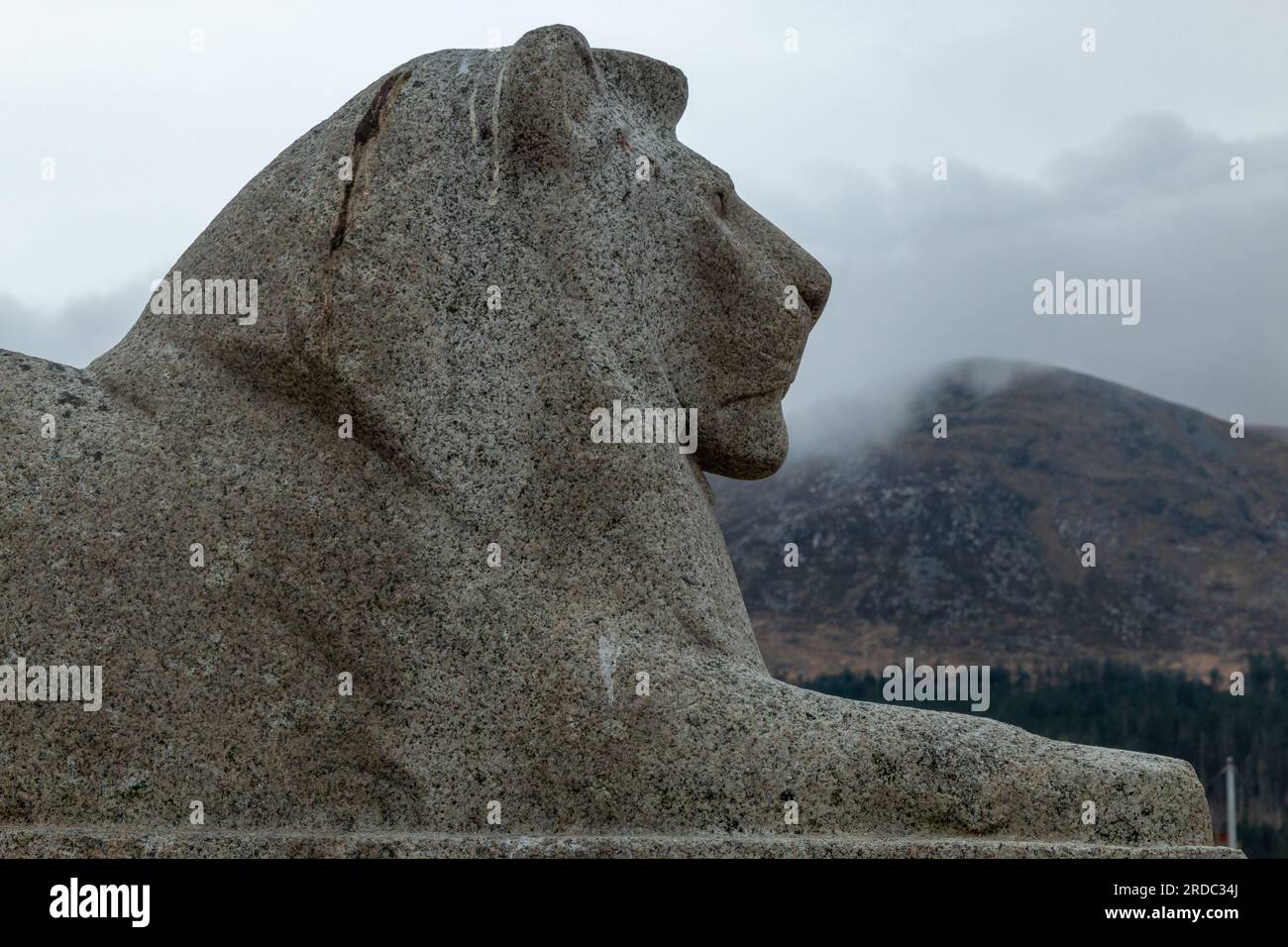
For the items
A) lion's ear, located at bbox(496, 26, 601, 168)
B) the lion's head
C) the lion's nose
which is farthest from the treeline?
lion's ear, located at bbox(496, 26, 601, 168)

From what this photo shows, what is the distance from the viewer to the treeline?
188 feet

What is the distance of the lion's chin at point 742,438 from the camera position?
17.1 feet

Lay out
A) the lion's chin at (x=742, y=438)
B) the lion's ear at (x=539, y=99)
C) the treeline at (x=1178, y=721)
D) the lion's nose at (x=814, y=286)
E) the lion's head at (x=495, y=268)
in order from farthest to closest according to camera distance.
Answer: the treeline at (x=1178, y=721)
the lion's nose at (x=814, y=286)
the lion's chin at (x=742, y=438)
the lion's ear at (x=539, y=99)
the lion's head at (x=495, y=268)

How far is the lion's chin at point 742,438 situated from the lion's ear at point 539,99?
3.05ft

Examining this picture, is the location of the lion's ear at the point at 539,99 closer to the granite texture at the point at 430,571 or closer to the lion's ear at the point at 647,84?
the granite texture at the point at 430,571

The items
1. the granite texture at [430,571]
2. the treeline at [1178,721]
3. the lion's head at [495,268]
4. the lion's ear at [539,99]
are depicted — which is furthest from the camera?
the treeline at [1178,721]

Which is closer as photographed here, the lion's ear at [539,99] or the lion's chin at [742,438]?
the lion's ear at [539,99]

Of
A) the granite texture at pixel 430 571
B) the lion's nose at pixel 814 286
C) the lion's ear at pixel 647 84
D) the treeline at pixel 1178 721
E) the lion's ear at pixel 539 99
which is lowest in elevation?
the treeline at pixel 1178 721

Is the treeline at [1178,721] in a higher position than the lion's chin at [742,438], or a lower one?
lower

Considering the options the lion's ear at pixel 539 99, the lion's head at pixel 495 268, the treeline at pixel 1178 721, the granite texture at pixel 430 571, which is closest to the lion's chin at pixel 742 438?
the lion's head at pixel 495 268
